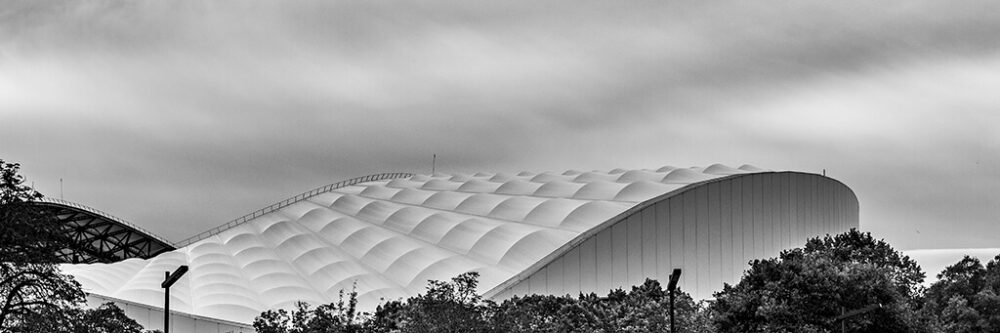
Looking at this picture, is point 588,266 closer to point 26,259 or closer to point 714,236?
point 714,236

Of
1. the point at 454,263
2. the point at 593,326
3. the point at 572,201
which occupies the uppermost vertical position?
the point at 572,201

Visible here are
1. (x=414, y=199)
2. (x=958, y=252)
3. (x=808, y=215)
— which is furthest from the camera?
(x=958, y=252)

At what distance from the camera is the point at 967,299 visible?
149 feet

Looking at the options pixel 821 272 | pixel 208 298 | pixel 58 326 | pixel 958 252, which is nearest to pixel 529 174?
pixel 208 298

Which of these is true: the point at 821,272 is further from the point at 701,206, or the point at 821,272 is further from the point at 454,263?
the point at 454,263

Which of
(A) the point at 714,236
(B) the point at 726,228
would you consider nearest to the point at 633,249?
(A) the point at 714,236

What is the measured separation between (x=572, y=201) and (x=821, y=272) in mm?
27034

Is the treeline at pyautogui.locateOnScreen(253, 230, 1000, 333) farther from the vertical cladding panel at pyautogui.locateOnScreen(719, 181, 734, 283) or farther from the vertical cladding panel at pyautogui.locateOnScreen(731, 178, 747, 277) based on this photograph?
the vertical cladding panel at pyautogui.locateOnScreen(731, 178, 747, 277)

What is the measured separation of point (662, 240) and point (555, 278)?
6949mm

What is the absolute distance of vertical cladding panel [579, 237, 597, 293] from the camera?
53344mm

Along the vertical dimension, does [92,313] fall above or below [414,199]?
below

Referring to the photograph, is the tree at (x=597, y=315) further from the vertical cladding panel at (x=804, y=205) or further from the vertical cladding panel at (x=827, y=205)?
the vertical cladding panel at (x=827, y=205)

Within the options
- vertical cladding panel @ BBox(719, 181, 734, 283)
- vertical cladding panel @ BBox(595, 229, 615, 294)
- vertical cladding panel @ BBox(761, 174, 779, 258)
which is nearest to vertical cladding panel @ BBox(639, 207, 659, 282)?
vertical cladding panel @ BBox(595, 229, 615, 294)

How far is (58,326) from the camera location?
32125 mm
